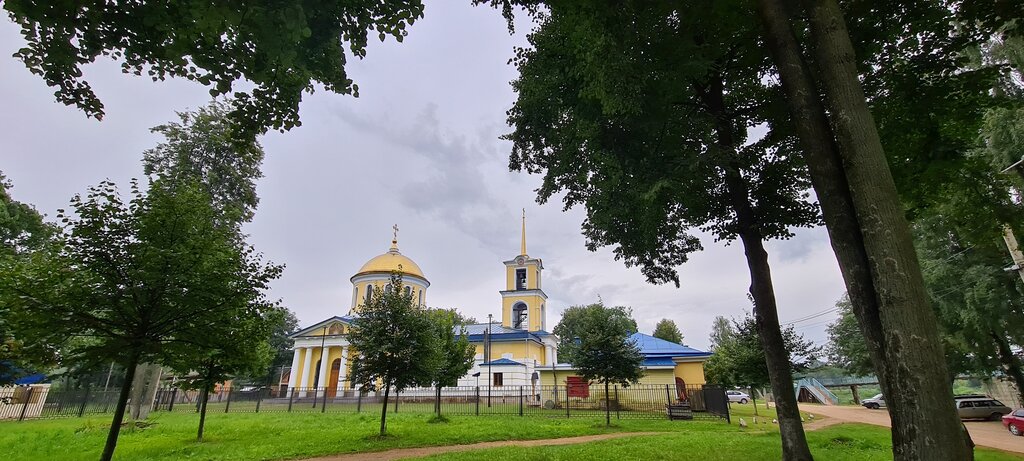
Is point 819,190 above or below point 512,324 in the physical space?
below

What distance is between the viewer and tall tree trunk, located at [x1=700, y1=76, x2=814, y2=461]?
7828 millimetres

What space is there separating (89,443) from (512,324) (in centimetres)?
3164

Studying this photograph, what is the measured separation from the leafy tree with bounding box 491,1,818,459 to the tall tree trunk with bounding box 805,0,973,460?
2.30 metres

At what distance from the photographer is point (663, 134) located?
873 centimetres

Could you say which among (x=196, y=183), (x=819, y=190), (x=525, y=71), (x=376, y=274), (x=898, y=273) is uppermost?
(x=376, y=274)

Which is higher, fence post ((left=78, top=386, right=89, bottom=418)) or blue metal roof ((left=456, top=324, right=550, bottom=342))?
blue metal roof ((left=456, top=324, right=550, bottom=342))

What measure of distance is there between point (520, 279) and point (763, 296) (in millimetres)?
34304

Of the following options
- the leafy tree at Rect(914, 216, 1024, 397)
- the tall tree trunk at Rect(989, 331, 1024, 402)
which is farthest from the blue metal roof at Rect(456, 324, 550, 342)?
the tall tree trunk at Rect(989, 331, 1024, 402)

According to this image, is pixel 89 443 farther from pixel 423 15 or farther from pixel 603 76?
pixel 603 76

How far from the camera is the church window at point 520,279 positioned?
4231 centimetres

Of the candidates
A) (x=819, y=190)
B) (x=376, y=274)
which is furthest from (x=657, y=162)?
(x=376, y=274)

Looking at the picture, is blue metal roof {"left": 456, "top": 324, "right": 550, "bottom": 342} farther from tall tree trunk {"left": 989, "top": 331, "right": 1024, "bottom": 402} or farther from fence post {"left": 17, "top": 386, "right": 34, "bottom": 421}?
tall tree trunk {"left": 989, "top": 331, "right": 1024, "bottom": 402}

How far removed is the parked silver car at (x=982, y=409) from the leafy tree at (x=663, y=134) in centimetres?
2566

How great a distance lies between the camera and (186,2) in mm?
4504
